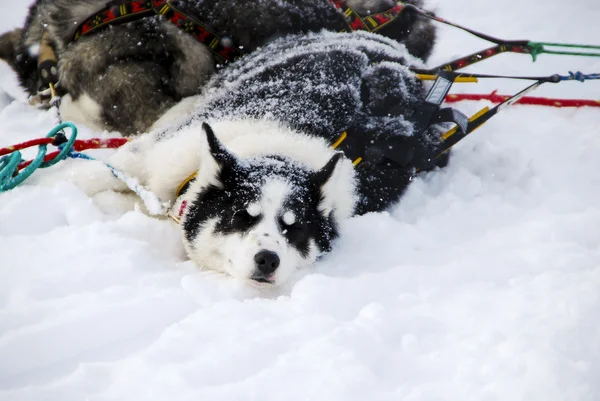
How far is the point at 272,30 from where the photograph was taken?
3637 millimetres

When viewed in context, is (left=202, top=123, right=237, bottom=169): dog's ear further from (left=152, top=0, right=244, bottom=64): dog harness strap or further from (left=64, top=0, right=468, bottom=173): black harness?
(left=152, top=0, right=244, bottom=64): dog harness strap

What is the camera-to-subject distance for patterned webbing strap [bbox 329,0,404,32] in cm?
388

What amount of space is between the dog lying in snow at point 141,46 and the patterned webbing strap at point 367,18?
0.11 meters

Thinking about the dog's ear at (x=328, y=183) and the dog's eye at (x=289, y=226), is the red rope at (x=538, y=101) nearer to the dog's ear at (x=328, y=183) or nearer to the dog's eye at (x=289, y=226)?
the dog's ear at (x=328, y=183)

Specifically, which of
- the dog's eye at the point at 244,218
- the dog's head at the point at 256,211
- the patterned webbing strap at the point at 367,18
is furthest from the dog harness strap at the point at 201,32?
the dog's eye at the point at 244,218

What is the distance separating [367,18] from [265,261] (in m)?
2.47

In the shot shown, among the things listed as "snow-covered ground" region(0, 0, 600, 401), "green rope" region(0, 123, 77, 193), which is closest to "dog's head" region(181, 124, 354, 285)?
"snow-covered ground" region(0, 0, 600, 401)

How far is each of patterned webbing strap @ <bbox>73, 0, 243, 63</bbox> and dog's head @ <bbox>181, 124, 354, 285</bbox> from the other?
1395 millimetres

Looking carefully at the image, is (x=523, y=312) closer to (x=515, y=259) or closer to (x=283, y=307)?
(x=515, y=259)

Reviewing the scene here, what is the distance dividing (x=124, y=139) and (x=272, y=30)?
1.24m

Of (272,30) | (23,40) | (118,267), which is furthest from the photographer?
(23,40)

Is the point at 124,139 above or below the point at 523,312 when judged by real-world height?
below

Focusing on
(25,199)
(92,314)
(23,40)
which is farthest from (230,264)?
(23,40)

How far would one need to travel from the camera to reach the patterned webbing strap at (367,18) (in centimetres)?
388
